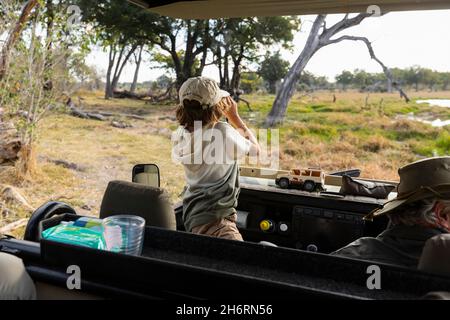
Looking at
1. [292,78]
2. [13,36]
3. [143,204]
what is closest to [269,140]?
[292,78]

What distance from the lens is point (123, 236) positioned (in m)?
0.89

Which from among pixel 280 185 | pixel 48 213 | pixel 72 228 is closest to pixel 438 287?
pixel 72 228

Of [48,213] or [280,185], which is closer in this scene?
[48,213]

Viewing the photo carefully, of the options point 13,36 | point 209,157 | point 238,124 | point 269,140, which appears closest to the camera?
point 209,157

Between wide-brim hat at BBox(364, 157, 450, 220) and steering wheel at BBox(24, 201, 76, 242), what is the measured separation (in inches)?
36.6

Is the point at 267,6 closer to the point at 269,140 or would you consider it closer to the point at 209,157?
the point at 209,157

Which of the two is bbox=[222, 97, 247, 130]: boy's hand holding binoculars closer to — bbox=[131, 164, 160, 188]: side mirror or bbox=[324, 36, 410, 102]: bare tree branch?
bbox=[131, 164, 160, 188]: side mirror

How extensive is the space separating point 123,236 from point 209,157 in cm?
79

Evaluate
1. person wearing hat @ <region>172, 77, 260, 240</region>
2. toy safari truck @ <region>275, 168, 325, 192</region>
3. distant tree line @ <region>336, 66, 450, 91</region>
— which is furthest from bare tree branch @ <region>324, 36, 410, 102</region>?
person wearing hat @ <region>172, 77, 260, 240</region>

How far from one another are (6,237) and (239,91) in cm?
359

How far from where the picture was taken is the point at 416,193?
1165mm

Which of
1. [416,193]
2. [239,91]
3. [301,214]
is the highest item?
[239,91]

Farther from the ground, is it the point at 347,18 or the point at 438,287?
the point at 347,18

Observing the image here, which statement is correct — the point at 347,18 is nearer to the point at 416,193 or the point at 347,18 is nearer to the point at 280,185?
the point at 280,185
